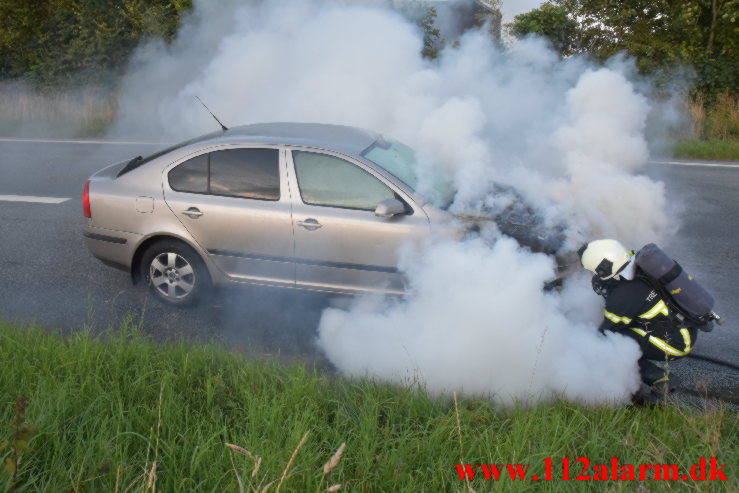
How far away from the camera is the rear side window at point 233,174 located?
4.94m

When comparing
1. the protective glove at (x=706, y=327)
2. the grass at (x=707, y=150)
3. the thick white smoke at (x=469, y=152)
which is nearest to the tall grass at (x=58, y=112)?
the thick white smoke at (x=469, y=152)

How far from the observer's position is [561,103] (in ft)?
23.2

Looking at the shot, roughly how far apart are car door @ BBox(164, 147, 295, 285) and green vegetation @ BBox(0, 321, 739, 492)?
110 centimetres

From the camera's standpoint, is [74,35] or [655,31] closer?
[655,31]

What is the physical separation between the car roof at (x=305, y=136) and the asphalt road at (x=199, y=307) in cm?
114

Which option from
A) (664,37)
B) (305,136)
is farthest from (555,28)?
(305,136)

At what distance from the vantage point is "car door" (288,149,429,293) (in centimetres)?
463

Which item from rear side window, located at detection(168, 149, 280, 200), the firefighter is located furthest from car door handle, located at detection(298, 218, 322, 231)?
the firefighter

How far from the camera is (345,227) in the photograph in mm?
4684

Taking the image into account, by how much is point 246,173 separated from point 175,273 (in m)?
0.98

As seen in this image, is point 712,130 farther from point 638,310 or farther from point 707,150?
point 638,310

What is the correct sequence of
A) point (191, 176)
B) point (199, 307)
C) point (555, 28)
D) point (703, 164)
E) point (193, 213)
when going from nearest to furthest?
1. point (193, 213)
2. point (191, 176)
3. point (199, 307)
4. point (703, 164)
5. point (555, 28)

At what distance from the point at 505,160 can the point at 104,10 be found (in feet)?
39.7

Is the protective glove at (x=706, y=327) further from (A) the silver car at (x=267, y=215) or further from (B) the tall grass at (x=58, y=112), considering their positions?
(B) the tall grass at (x=58, y=112)
